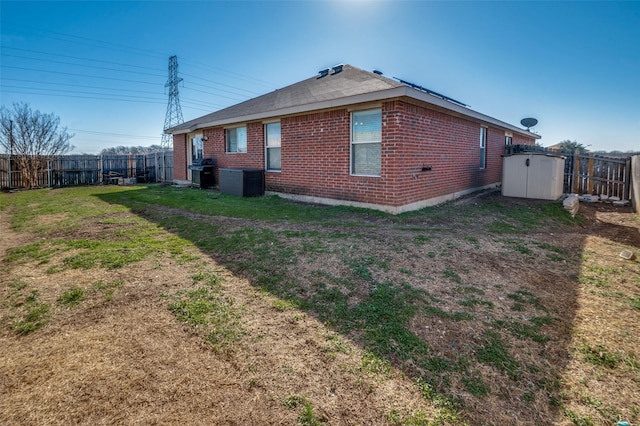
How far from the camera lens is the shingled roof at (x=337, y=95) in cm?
732

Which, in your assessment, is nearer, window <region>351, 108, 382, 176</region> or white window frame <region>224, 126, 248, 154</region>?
window <region>351, 108, 382, 176</region>

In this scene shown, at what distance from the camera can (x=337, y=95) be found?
8242mm

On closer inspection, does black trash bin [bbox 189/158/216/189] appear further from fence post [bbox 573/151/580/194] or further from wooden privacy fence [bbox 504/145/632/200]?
fence post [bbox 573/151/580/194]

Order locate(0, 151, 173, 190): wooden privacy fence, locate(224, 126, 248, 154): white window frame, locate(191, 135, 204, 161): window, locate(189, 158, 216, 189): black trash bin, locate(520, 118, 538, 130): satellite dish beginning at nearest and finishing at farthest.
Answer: locate(224, 126, 248, 154): white window frame
locate(189, 158, 216, 189): black trash bin
locate(191, 135, 204, 161): window
locate(0, 151, 173, 190): wooden privacy fence
locate(520, 118, 538, 130): satellite dish

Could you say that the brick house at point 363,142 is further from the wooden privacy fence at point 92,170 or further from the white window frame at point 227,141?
the wooden privacy fence at point 92,170

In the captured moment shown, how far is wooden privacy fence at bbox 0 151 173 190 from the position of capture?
15.5m

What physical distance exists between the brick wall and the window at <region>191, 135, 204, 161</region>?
4.44 m

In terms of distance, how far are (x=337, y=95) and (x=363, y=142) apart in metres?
1.41

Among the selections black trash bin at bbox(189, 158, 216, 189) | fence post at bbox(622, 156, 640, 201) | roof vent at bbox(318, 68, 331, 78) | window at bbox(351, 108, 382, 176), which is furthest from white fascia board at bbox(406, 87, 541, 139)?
black trash bin at bbox(189, 158, 216, 189)

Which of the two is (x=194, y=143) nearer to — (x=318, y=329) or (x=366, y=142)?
(x=366, y=142)

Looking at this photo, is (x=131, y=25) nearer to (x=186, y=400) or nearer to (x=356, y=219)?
(x=356, y=219)

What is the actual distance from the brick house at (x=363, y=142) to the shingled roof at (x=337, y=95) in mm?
31

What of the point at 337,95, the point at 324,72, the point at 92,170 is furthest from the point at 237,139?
the point at 92,170

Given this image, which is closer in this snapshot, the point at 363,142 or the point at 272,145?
the point at 363,142
